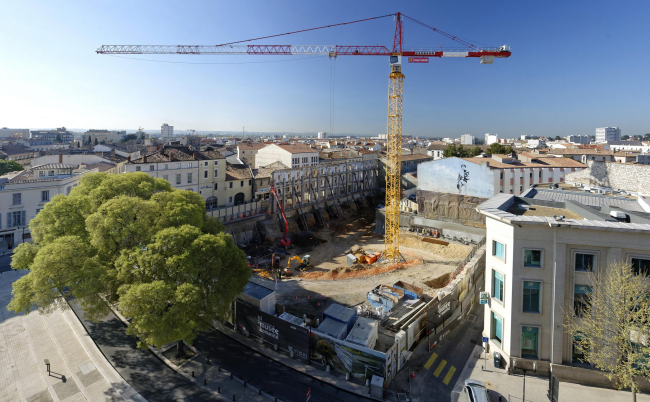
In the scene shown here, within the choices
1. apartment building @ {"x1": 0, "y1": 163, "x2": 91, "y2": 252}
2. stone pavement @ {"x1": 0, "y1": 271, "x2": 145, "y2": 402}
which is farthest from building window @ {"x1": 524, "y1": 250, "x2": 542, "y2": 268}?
apartment building @ {"x1": 0, "y1": 163, "x2": 91, "y2": 252}

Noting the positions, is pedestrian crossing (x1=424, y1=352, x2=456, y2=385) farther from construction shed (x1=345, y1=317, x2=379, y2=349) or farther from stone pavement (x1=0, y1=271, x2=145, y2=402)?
stone pavement (x1=0, y1=271, x2=145, y2=402)

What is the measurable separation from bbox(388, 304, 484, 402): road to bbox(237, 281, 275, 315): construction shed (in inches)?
363

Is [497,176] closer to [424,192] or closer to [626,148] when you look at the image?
[424,192]

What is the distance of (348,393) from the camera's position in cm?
1873

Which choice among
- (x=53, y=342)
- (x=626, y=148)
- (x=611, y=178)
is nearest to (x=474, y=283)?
(x=611, y=178)

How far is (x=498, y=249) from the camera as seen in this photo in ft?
68.6

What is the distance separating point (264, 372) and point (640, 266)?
2074 cm

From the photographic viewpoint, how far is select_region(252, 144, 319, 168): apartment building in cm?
6538

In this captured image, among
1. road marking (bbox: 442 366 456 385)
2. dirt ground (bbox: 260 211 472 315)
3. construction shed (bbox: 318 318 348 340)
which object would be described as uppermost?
construction shed (bbox: 318 318 348 340)

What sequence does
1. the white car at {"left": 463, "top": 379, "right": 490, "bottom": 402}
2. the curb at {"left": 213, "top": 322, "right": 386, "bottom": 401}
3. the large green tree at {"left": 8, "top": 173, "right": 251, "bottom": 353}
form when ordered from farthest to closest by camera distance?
1. the curb at {"left": 213, "top": 322, "right": 386, "bottom": 401}
2. the large green tree at {"left": 8, "top": 173, "right": 251, "bottom": 353}
3. the white car at {"left": 463, "top": 379, "right": 490, "bottom": 402}

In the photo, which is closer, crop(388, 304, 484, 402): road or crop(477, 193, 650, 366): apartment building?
crop(477, 193, 650, 366): apartment building

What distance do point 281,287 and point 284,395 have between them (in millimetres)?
13370

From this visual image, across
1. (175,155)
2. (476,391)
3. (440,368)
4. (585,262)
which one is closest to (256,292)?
(440,368)

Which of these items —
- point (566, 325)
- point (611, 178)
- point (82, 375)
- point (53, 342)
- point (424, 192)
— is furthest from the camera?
point (424, 192)
